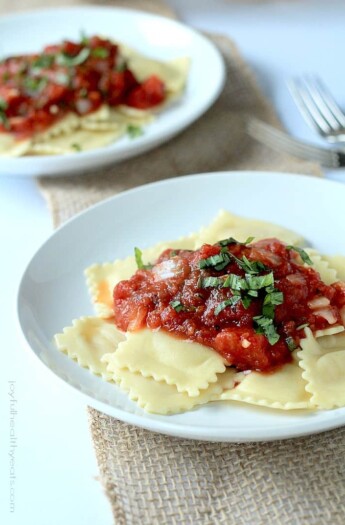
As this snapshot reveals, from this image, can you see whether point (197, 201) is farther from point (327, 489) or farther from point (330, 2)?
point (330, 2)

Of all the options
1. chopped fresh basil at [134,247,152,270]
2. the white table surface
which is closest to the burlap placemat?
the white table surface

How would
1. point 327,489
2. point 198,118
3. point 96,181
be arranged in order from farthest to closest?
1. point 198,118
2. point 96,181
3. point 327,489

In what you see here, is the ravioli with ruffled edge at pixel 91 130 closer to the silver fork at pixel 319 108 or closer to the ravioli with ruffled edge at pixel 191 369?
the silver fork at pixel 319 108

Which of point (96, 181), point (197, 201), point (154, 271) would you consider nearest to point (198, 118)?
point (96, 181)

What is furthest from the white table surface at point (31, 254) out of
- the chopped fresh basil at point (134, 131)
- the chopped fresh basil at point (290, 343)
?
the chopped fresh basil at point (290, 343)

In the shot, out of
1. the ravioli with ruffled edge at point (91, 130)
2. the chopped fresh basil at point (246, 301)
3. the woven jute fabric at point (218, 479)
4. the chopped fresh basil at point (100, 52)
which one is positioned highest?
the chopped fresh basil at point (246, 301)

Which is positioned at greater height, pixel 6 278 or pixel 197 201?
pixel 197 201

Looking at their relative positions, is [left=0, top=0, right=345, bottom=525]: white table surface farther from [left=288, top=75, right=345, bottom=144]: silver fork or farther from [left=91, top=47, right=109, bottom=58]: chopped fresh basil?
[left=91, top=47, right=109, bottom=58]: chopped fresh basil
